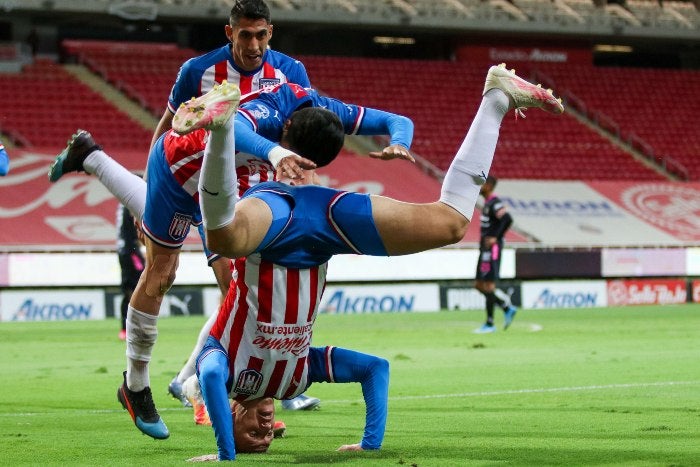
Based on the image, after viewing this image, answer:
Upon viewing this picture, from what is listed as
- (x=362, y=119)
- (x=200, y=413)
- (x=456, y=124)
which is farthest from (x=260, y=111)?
(x=456, y=124)

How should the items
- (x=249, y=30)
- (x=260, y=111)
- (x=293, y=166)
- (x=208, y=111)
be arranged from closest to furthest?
(x=208, y=111), (x=293, y=166), (x=260, y=111), (x=249, y=30)

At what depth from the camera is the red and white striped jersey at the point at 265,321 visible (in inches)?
194

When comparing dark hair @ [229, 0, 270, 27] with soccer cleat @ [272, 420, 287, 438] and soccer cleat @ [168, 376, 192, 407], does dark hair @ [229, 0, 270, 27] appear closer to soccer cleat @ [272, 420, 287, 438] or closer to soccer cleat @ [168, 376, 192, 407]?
soccer cleat @ [272, 420, 287, 438]

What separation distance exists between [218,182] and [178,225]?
1.54m

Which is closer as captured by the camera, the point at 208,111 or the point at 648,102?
the point at 208,111

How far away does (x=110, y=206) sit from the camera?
85.6 ft

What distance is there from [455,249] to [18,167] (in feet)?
30.7

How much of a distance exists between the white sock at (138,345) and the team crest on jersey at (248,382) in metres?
1.14

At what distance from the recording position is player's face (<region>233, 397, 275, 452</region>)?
523cm

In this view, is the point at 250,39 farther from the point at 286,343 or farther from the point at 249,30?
the point at 286,343

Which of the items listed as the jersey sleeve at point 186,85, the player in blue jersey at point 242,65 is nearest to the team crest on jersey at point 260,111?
the player in blue jersey at point 242,65

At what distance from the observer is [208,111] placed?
4.34 metres

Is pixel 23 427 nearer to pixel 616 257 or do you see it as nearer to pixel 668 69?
pixel 616 257

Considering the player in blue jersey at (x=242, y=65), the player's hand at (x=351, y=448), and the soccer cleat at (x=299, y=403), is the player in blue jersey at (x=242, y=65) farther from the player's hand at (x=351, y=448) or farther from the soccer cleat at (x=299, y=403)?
the player's hand at (x=351, y=448)
